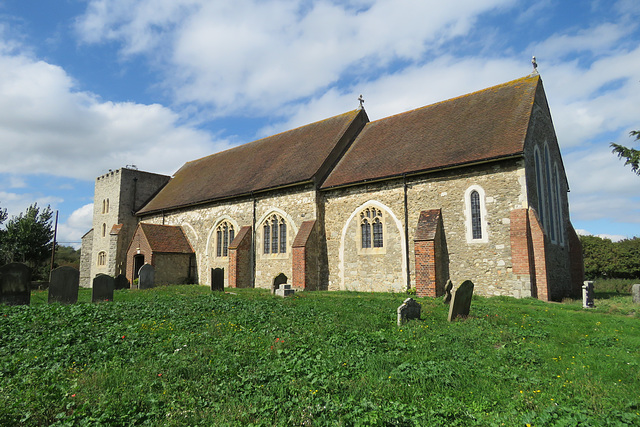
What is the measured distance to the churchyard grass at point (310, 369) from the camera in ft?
14.5

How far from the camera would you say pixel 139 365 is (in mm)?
6051

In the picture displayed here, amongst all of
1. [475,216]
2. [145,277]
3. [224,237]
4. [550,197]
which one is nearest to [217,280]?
[145,277]

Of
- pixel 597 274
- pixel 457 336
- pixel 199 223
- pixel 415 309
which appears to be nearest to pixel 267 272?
pixel 199 223

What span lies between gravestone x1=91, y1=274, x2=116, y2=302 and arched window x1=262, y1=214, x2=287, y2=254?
9339 mm

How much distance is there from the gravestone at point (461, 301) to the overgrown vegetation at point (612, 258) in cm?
2709

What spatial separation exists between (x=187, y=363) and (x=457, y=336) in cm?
510

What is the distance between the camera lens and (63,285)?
A: 12234mm

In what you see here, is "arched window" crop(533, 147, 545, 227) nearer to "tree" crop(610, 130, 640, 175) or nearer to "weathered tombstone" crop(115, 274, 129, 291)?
"tree" crop(610, 130, 640, 175)

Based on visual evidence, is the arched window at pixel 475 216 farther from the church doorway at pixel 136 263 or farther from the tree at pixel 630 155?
the church doorway at pixel 136 263

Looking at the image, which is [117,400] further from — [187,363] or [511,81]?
[511,81]

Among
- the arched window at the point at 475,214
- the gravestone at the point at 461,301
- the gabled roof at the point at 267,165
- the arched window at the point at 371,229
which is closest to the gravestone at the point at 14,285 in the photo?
the gabled roof at the point at 267,165

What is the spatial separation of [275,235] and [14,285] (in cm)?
1189

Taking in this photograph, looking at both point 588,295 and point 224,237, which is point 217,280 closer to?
point 224,237

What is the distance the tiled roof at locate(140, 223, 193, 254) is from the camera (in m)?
24.3
